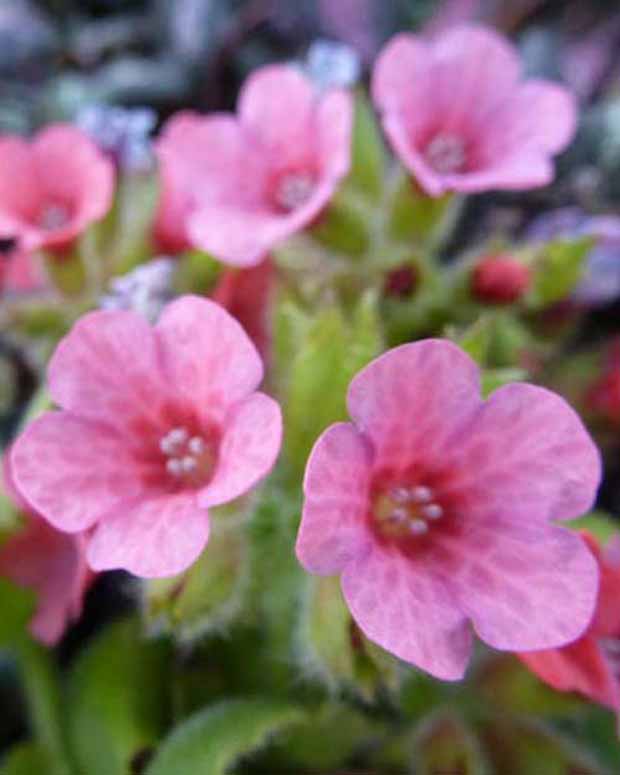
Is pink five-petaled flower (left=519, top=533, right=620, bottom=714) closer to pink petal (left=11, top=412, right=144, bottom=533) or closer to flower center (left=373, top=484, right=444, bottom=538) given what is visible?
flower center (left=373, top=484, right=444, bottom=538)

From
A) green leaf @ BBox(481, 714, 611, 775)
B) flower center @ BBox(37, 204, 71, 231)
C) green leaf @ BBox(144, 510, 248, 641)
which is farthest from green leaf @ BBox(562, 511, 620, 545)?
flower center @ BBox(37, 204, 71, 231)

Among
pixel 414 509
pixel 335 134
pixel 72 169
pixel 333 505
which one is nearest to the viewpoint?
pixel 333 505

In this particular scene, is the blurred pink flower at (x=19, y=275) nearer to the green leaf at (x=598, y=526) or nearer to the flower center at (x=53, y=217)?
the flower center at (x=53, y=217)

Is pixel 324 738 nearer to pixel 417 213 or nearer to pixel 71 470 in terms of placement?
pixel 71 470

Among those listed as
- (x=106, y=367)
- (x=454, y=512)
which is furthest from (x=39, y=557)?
(x=454, y=512)

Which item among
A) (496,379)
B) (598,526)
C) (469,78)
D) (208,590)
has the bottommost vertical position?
(598,526)

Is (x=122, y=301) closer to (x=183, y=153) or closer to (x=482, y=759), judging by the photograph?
(x=183, y=153)

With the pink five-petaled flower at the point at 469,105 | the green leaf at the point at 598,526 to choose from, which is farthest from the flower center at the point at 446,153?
the green leaf at the point at 598,526
